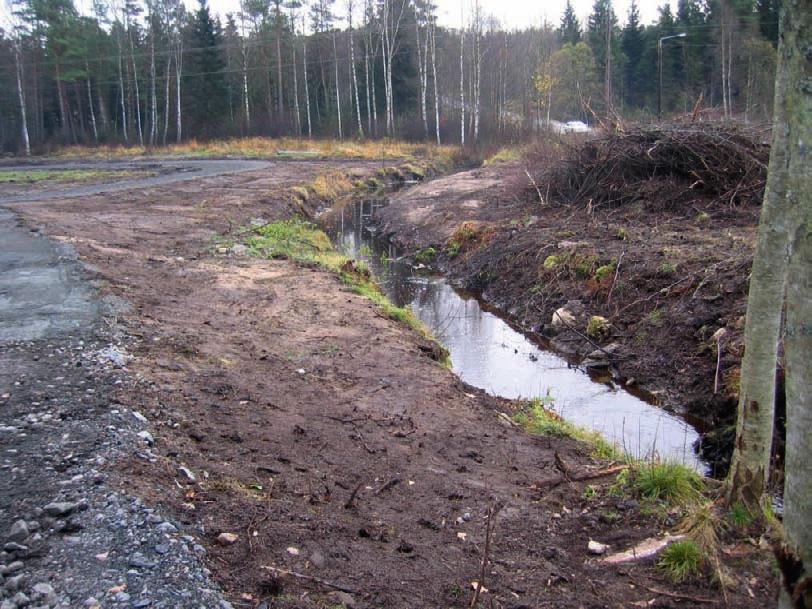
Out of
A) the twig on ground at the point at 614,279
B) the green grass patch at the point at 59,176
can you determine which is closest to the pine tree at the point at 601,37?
the green grass patch at the point at 59,176

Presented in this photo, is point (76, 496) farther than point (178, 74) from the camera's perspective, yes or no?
No

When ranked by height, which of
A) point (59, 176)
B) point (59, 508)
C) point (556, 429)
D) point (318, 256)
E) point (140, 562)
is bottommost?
point (556, 429)

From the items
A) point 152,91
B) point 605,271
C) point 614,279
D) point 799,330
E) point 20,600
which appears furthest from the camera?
point 152,91

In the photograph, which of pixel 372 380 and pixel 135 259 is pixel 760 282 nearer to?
pixel 372 380

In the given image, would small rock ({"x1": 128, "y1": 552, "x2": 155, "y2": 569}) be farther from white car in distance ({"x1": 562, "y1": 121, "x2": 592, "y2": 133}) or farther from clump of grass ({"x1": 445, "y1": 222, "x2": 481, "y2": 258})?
white car in distance ({"x1": 562, "y1": 121, "x2": 592, "y2": 133})

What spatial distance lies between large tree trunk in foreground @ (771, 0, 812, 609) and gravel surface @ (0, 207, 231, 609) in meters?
2.54

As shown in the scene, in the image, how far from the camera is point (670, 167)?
651 inches

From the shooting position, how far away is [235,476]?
193 inches

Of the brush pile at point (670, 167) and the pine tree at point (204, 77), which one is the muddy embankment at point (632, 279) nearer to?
the brush pile at point (670, 167)

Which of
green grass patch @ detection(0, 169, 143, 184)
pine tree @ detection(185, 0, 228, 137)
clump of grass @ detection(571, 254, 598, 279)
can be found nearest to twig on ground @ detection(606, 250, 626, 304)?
clump of grass @ detection(571, 254, 598, 279)

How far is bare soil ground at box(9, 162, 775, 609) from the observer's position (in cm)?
391

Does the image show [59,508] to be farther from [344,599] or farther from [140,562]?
[344,599]

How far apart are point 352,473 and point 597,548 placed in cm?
189

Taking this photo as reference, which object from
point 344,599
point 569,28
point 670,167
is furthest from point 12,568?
point 569,28
